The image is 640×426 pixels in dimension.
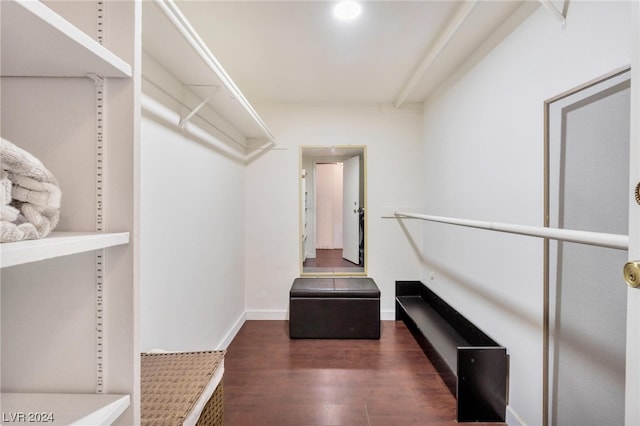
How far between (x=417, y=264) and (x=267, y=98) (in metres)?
2.56

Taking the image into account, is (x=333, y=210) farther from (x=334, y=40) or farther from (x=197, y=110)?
(x=197, y=110)

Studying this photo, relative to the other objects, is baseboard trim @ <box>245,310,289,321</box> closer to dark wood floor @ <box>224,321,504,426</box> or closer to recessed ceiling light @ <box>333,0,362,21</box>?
dark wood floor @ <box>224,321,504,426</box>

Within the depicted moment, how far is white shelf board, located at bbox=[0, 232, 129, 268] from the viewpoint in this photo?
17.3 inches

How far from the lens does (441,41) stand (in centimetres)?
190

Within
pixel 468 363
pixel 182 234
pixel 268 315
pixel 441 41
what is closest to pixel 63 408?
pixel 182 234

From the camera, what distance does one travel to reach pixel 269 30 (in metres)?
1.85

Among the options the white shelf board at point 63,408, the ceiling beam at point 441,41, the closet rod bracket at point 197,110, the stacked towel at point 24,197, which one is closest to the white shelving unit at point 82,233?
the white shelf board at point 63,408

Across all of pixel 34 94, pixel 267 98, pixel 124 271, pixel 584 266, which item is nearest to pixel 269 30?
pixel 267 98

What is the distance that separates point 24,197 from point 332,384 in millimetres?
2077

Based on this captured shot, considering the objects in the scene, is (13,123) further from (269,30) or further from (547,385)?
(547,385)

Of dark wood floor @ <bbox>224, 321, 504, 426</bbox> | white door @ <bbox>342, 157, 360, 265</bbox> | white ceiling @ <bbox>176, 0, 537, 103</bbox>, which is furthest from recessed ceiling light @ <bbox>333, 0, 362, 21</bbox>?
dark wood floor @ <bbox>224, 321, 504, 426</bbox>

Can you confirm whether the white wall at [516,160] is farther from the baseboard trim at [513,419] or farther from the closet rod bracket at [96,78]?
the closet rod bracket at [96,78]

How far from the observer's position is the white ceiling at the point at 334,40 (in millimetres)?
1648

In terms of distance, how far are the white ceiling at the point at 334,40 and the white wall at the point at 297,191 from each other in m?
0.43
